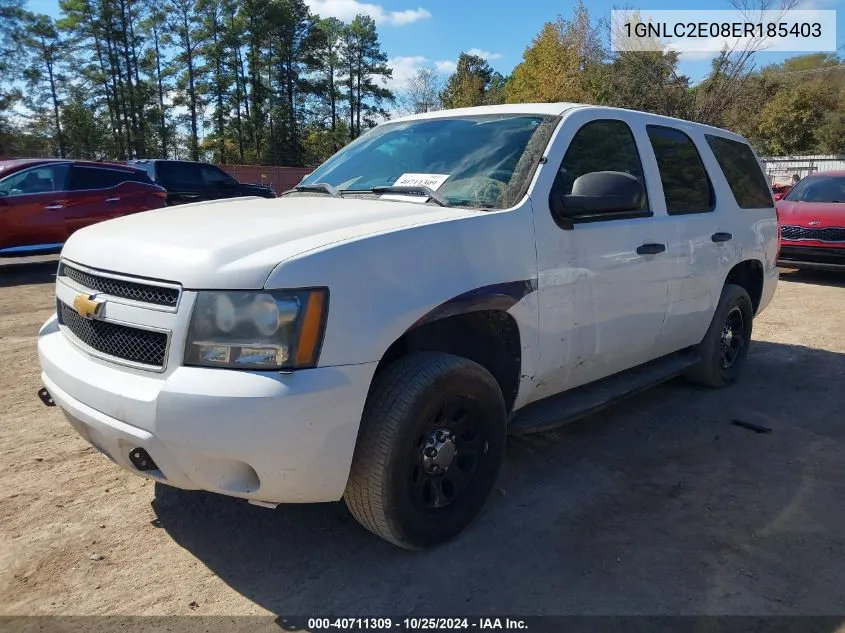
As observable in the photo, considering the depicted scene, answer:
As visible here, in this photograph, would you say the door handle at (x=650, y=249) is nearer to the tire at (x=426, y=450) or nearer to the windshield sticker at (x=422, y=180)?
the windshield sticker at (x=422, y=180)

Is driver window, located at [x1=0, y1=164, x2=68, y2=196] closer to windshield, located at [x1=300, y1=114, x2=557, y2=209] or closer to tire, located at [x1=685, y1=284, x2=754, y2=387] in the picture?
windshield, located at [x1=300, y1=114, x2=557, y2=209]

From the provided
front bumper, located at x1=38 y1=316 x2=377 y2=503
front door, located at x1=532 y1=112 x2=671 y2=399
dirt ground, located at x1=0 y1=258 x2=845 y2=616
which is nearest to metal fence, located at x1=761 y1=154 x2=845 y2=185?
front door, located at x1=532 y1=112 x2=671 y2=399

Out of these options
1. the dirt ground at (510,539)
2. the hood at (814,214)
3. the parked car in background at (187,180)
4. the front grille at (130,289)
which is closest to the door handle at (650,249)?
the dirt ground at (510,539)

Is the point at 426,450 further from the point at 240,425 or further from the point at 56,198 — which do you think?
the point at 56,198

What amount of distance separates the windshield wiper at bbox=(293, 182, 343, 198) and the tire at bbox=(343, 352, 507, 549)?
1.28 m

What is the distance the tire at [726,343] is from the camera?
15.5ft

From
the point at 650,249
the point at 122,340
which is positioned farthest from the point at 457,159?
the point at 122,340

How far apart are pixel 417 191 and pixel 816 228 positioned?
858cm

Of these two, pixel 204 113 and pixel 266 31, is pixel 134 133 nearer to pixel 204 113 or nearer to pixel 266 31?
pixel 204 113

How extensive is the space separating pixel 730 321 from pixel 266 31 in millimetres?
49703

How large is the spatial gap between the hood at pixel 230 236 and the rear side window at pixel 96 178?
8.72 m

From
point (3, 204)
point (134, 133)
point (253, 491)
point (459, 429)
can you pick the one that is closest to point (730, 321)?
point (459, 429)

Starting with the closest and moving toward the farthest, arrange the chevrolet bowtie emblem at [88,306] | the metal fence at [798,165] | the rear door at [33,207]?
the chevrolet bowtie emblem at [88,306], the rear door at [33,207], the metal fence at [798,165]

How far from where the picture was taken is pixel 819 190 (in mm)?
10477
